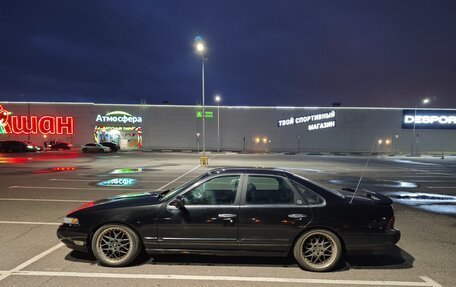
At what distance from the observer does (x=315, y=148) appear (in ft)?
168

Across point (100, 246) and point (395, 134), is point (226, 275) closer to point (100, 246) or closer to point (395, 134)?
point (100, 246)

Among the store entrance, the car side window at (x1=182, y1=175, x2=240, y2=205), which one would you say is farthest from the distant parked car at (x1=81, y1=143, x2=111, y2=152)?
the car side window at (x1=182, y1=175, x2=240, y2=205)

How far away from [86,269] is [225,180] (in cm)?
234

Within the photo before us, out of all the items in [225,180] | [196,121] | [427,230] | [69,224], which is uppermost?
[196,121]

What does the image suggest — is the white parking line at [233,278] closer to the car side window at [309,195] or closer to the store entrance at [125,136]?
the car side window at [309,195]

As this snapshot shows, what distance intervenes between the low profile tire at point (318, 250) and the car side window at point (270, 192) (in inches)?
20.5

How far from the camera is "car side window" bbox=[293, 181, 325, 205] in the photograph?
4.87 m

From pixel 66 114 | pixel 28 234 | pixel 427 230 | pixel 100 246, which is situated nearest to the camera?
pixel 100 246

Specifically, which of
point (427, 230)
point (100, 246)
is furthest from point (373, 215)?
point (100, 246)

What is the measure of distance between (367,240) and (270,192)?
1.52 metres

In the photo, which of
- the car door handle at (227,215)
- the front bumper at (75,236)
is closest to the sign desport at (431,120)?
the car door handle at (227,215)

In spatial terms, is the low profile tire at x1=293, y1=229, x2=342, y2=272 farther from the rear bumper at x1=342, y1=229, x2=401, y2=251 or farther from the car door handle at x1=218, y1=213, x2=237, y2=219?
the car door handle at x1=218, y1=213, x2=237, y2=219

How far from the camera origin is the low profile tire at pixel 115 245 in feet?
15.9

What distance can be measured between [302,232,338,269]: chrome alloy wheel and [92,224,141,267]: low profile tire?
8.03ft
